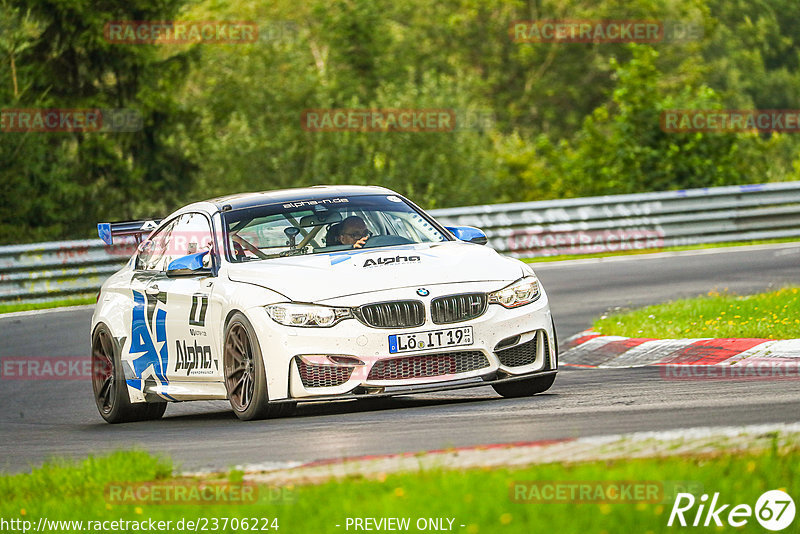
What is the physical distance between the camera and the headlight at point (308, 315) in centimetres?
901

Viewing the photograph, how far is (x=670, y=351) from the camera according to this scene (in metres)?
12.3

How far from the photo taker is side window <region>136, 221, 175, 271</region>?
36.4 ft

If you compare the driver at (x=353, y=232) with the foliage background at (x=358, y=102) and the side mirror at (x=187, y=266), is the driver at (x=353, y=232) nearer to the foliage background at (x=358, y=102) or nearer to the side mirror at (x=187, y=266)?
the side mirror at (x=187, y=266)

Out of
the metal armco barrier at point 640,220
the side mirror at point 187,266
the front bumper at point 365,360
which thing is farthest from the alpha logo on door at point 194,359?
the metal armco barrier at point 640,220

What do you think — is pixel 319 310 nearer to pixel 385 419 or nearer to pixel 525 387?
pixel 385 419

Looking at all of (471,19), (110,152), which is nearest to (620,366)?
(110,152)

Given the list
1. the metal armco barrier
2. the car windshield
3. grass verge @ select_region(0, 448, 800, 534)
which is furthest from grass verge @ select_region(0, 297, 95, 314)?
grass verge @ select_region(0, 448, 800, 534)

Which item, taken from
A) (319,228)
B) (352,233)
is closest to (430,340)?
(352,233)

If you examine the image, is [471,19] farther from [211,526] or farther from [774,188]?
[211,526]

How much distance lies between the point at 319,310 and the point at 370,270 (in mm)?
494

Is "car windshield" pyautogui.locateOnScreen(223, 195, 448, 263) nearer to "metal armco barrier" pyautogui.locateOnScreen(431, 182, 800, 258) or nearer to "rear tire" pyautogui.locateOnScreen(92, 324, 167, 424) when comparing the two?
"rear tire" pyautogui.locateOnScreen(92, 324, 167, 424)

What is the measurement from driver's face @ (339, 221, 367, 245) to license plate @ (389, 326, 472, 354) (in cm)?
141

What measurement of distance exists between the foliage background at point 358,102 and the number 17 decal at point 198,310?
1936 centimetres

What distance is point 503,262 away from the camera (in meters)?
9.77
